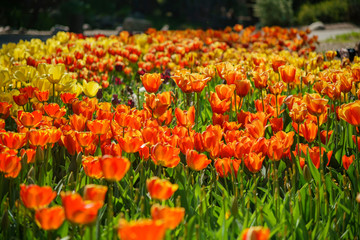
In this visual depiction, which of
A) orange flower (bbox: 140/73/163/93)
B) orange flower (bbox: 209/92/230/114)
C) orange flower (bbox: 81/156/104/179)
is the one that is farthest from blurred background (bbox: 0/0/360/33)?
orange flower (bbox: 81/156/104/179)

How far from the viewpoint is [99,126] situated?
2.15 meters

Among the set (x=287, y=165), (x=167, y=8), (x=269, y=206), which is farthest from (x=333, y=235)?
(x=167, y=8)

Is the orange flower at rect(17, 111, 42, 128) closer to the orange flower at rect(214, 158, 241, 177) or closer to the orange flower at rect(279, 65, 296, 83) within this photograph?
the orange flower at rect(214, 158, 241, 177)

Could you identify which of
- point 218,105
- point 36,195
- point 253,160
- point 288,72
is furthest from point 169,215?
point 288,72

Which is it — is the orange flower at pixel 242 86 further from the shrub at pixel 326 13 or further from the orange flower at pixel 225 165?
the shrub at pixel 326 13

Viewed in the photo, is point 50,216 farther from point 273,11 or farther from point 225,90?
point 273,11

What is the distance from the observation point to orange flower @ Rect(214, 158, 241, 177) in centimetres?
204

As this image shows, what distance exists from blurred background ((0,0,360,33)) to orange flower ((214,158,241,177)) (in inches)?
535

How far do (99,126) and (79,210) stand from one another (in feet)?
3.50

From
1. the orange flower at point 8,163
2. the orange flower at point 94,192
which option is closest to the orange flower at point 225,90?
the orange flower at point 8,163

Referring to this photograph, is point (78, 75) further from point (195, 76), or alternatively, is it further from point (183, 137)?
point (183, 137)

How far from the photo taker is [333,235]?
1.75 meters

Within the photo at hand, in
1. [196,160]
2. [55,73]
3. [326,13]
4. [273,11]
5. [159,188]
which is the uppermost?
[273,11]

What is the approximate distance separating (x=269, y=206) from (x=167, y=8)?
25481mm
